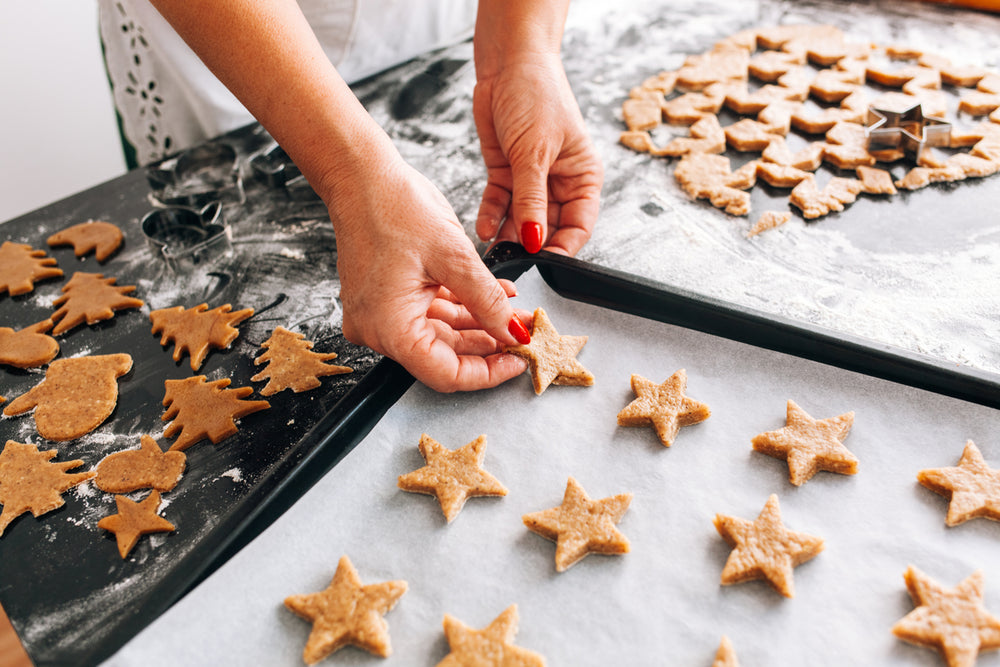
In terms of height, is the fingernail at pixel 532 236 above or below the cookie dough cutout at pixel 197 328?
above

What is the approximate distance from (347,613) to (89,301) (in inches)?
43.1

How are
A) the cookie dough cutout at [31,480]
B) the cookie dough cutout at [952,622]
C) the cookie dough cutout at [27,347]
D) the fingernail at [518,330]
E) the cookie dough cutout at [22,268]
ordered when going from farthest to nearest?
the cookie dough cutout at [22,268]
the cookie dough cutout at [27,347]
the fingernail at [518,330]
the cookie dough cutout at [31,480]
the cookie dough cutout at [952,622]

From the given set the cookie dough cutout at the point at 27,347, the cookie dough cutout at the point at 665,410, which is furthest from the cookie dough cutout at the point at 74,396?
the cookie dough cutout at the point at 665,410

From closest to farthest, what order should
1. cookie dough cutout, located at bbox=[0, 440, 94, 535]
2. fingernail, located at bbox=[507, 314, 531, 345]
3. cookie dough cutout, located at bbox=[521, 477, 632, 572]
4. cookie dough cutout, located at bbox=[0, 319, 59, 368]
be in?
cookie dough cutout, located at bbox=[521, 477, 632, 572]
cookie dough cutout, located at bbox=[0, 440, 94, 535]
fingernail, located at bbox=[507, 314, 531, 345]
cookie dough cutout, located at bbox=[0, 319, 59, 368]

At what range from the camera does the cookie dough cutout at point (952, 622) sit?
3.12 feet

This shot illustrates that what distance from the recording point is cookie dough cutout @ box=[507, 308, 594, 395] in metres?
1.36

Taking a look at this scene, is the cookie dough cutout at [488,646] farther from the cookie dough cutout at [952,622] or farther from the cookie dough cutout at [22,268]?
the cookie dough cutout at [22,268]

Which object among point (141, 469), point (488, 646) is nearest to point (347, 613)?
point (488, 646)

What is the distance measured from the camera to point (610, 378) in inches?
54.7

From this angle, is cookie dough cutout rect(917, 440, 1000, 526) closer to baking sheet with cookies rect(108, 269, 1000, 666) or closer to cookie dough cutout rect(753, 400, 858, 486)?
baking sheet with cookies rect(108, 269, 1000, 666)

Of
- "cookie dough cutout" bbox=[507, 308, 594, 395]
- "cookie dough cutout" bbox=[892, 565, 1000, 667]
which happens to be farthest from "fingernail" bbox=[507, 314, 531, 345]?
"cookie dough cutout" bbox=[892, 565, 1000, 667]

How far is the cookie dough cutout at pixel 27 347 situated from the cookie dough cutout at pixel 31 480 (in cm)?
24

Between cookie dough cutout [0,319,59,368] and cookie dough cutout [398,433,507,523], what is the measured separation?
926mm

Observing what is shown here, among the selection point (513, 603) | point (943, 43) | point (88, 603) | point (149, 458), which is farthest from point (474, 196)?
point (943, 43)
